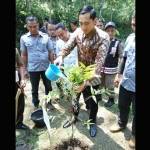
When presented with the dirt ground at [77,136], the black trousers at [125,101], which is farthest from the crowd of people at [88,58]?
the dirt ground at [77,136]

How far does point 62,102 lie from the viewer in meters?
6.50

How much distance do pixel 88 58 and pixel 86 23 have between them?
562 millimetres

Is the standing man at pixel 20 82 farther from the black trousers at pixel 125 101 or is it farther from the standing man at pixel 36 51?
the black trousers at pixel 125 101

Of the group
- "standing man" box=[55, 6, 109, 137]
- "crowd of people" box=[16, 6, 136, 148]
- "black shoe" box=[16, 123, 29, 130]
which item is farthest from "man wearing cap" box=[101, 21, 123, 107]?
"black shoe" box=[16, 123, 29, 130]

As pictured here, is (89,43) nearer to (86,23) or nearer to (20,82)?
(86,23)

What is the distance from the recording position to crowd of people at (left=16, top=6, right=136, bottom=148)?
14.6 feet

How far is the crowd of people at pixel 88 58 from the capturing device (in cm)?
446

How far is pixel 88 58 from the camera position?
473 cm
